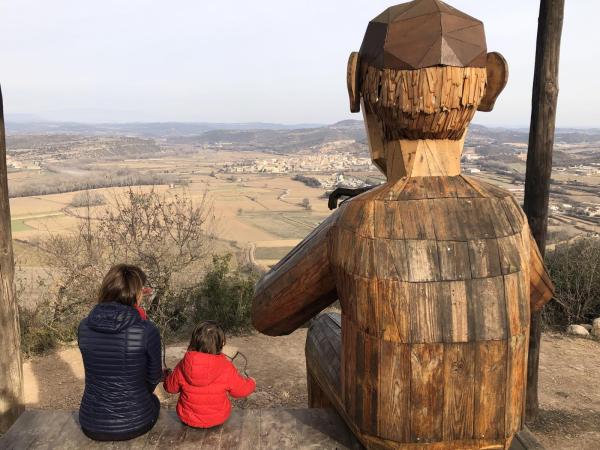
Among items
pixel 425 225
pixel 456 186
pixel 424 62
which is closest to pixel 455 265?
pixel 425 225

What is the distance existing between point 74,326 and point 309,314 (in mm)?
6107

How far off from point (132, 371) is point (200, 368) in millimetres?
264

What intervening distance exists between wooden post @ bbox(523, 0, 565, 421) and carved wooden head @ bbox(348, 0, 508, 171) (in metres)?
2.58

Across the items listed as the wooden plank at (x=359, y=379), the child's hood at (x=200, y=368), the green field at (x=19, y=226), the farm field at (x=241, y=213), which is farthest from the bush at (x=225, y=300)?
the green field at (x=19, y=226)

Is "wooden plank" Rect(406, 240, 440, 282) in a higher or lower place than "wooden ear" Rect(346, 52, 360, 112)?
lower

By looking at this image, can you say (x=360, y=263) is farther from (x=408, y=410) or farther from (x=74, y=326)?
(x=74, y=326)

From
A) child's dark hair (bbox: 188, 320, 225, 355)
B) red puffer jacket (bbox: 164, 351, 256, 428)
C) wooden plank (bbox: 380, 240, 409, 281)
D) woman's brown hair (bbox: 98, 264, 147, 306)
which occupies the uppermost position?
wooden plank (bbox: 380, 240, 409, 281)

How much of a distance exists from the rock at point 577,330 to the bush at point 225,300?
14.9 feet

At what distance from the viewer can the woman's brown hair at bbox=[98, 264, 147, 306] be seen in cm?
187

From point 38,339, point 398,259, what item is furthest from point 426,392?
point 38,339

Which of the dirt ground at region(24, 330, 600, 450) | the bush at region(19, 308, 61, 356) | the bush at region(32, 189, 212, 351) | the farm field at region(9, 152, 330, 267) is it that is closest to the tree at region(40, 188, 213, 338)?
the bush at region(32, 189, 212, 351)

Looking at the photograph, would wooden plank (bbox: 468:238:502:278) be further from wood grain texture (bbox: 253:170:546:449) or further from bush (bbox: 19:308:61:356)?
bush (bbox: 19:308:61:356)

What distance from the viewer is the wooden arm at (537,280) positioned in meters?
1.70

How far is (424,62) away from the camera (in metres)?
1.40
